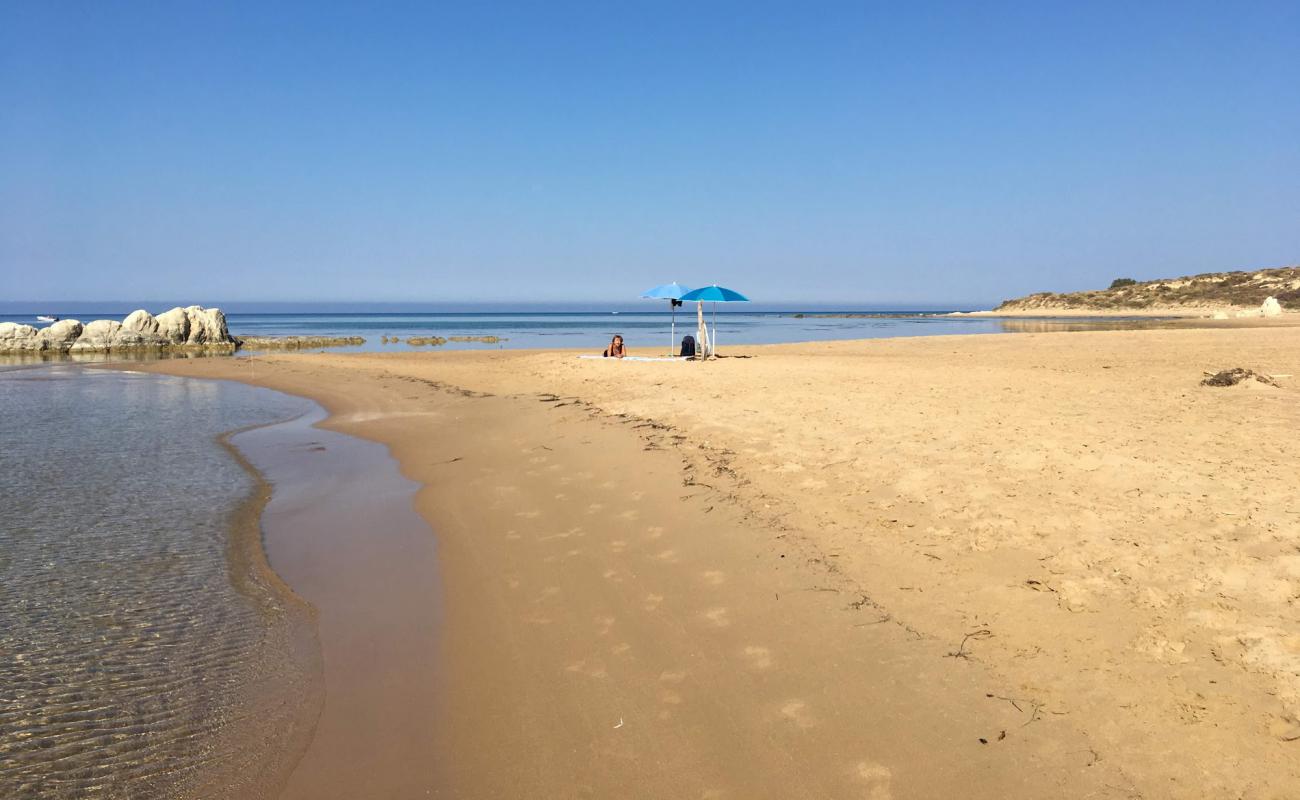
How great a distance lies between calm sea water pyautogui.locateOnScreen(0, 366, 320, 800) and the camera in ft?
12.5

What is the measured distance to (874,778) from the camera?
3.41 m

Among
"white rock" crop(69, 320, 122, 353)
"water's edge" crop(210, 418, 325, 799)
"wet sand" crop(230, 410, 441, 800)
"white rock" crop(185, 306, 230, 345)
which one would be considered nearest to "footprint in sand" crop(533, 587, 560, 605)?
"wet sand" crop(230, 410, 441, 800)

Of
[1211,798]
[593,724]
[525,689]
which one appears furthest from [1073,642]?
[525,689]

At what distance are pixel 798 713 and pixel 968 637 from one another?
1346 millimetres

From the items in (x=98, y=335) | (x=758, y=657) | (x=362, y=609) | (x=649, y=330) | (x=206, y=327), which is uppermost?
(x=206, y=327)

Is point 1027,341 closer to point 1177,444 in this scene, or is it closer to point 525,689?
point 1177,444

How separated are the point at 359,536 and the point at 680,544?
11.7ft

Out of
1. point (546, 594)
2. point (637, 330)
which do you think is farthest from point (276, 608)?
point (637, 330)

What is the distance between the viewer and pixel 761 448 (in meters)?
9.53

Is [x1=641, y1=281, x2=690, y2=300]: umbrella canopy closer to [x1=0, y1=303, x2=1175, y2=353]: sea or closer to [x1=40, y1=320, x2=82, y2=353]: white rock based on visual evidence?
[x1=0, y1=303, x2=1175, y2=353]: sea

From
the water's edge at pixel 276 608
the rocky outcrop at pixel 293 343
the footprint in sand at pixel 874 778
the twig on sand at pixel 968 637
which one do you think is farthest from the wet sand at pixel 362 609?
the rocky outcrop at pixel 293 343

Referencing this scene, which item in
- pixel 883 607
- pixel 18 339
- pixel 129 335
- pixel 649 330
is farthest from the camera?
pixel 649 330

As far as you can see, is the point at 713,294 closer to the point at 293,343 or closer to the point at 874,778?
the point at 874,778

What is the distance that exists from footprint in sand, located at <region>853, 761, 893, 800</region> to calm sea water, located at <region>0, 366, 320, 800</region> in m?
2.84
